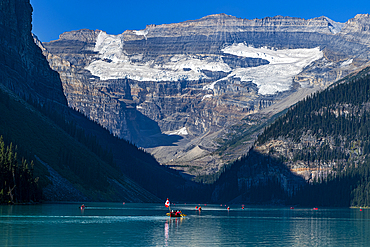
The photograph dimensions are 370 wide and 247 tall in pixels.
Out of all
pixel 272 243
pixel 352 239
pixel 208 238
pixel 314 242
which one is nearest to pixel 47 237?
pixel 208 238

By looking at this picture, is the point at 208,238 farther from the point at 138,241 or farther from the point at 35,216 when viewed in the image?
the point at 35,216

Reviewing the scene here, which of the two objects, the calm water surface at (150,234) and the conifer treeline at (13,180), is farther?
the conifer treeline at (13,180)

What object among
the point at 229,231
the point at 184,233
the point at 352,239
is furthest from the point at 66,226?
the point at 352,239

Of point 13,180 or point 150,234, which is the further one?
point 13,180

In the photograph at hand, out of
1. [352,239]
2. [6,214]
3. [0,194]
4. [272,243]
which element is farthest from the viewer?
[0,194]

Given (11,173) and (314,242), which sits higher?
(11,173)

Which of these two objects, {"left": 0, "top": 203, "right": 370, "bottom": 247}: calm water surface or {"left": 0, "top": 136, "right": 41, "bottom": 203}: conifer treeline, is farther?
{"left": 0, "top": 136, "right": 41, "bottom": 203}: conifer treeline

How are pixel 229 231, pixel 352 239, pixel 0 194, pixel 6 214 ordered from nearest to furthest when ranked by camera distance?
pixel 352 239 → pixel 229 231 → pixel 6 214 → pixel 0 194

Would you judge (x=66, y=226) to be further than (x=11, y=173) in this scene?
No

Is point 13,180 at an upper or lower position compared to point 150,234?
upper

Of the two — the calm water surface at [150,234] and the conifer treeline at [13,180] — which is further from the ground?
the conifer treeline at [13,180]

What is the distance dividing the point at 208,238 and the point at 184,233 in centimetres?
1046

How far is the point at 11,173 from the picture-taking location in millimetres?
187750

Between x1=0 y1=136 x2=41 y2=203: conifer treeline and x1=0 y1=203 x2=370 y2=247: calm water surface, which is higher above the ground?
x1=0 y1=136 x2=41 y2=203: conifer treeline
